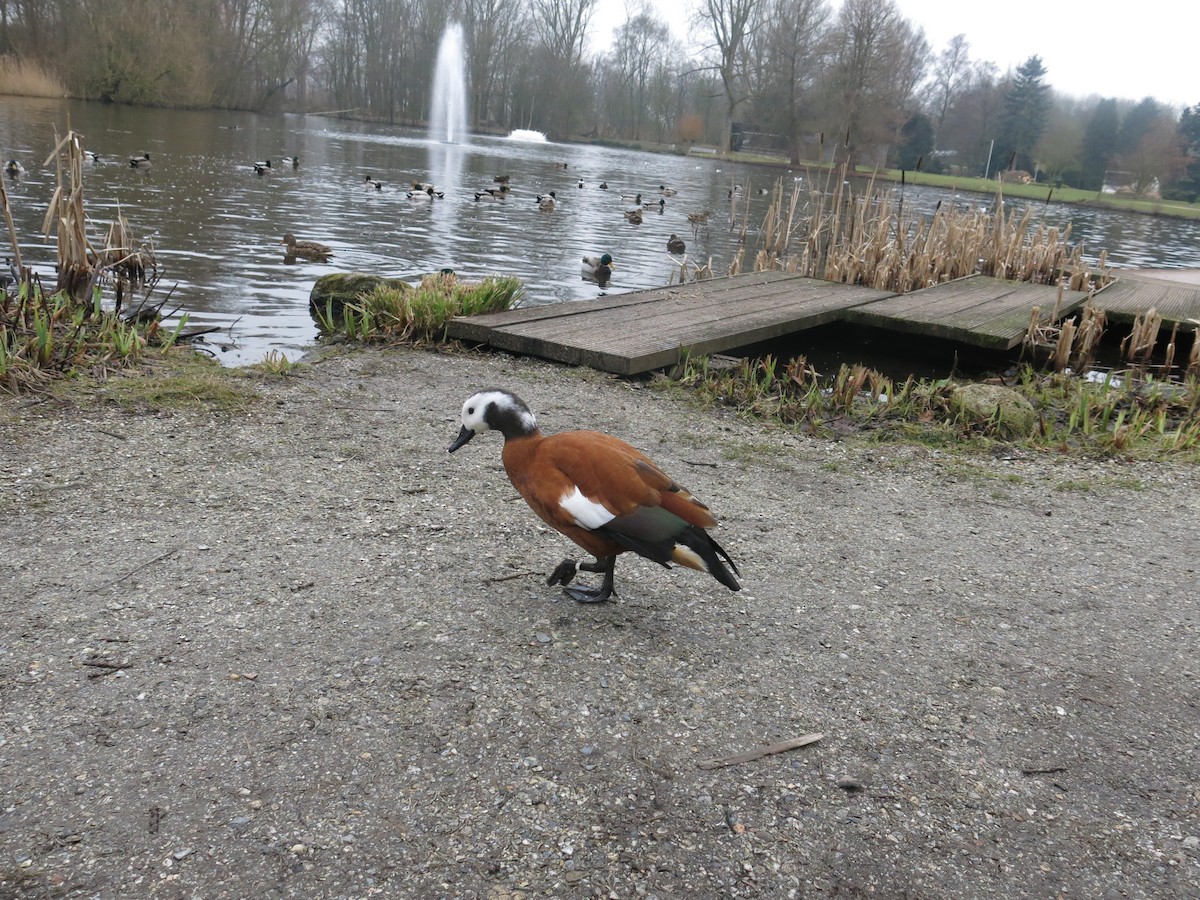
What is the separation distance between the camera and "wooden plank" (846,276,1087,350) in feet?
28.1

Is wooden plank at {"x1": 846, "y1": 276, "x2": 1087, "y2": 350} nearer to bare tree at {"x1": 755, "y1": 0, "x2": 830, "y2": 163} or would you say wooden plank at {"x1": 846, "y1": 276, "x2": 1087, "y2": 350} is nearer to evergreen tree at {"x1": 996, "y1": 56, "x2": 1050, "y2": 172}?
bare tree at {"x1": 755, "y1": 0, "x2": 830, "y2": 163}

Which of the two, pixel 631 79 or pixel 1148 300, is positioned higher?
pixel 631 79

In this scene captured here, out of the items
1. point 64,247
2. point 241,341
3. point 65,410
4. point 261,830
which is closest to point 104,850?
point 261,830

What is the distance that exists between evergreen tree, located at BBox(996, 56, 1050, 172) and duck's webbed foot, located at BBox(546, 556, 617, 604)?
7110 cm

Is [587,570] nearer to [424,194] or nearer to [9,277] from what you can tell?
[9,277]

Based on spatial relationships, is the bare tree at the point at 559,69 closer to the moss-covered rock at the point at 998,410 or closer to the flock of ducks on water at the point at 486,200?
the flock of ducks on water at the point at 486,200

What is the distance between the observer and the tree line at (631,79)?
4347 cm

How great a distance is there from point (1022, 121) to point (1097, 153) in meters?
6.54

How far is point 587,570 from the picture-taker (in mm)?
3551

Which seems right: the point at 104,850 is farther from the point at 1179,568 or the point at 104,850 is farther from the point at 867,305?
the point at 867,305

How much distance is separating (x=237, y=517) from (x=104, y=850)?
201cm

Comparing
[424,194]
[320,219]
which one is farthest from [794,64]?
[320,219]

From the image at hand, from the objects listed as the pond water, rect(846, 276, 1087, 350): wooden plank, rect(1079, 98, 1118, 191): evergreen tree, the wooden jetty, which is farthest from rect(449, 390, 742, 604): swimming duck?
rect(1079, 98, 1118, 191): evergreen tree

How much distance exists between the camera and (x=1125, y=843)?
2457 mm
